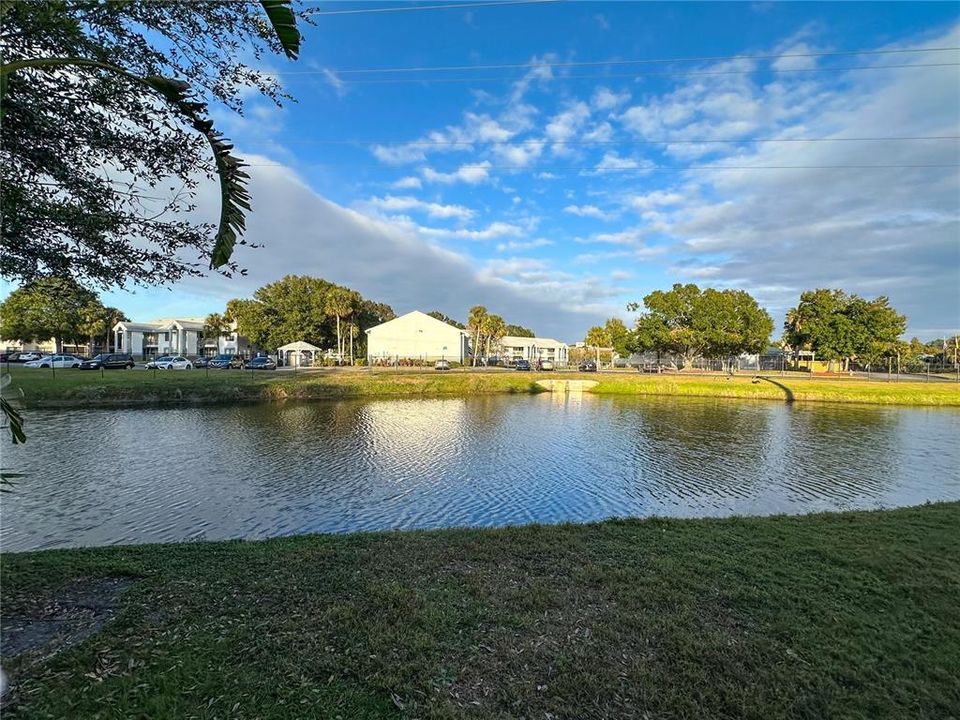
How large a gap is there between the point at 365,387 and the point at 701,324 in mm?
36748

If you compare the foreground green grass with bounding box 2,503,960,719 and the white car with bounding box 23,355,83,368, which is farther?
the white car with bounding box 23,355,83,368

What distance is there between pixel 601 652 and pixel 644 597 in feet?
3.84

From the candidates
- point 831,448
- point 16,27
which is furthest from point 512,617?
point 831,448

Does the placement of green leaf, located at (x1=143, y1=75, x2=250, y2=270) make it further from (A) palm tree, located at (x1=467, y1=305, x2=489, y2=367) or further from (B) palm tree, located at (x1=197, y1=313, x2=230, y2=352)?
(B) palm tree, located at (x1=197, y1=313, x2=230, y2=352)

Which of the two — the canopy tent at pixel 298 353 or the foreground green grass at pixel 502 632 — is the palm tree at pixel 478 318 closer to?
the canopy tent at pixel 298 353

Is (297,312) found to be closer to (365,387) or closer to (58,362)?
(58,362)

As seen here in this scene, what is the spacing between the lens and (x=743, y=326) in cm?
5353

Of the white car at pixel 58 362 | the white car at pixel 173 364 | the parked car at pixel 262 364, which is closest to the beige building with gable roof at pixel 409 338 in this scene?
the parked car at pixel 262 364

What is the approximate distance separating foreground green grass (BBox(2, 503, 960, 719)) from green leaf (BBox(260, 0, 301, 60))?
409cm

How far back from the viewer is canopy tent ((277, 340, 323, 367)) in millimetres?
55216

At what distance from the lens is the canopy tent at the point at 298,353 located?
55.2 metres

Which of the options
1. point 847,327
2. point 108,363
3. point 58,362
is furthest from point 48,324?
point 847,327

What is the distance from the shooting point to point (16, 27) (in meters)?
3.26

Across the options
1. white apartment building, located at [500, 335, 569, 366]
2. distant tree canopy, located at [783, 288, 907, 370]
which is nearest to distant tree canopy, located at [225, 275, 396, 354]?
white apartment building, located at [500, 335, 569, 366]
